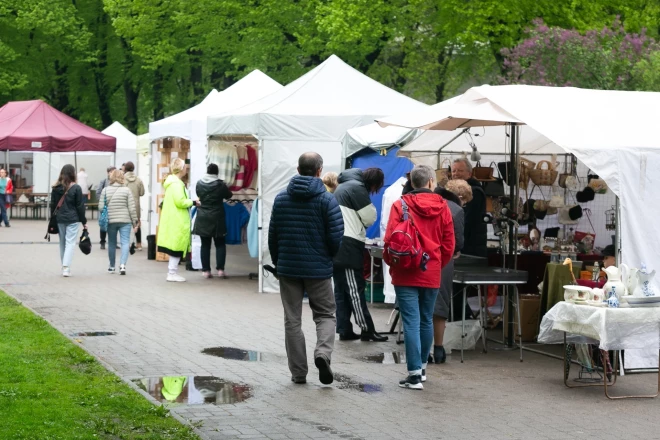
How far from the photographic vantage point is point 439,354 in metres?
10.7

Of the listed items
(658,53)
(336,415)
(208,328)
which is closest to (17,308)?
(208,328)

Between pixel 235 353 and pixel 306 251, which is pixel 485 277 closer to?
pixel 306 251

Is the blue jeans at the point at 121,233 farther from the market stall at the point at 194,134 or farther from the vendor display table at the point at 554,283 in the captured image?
the vendor display table at the point at 554,283

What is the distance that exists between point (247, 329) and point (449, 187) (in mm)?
2930

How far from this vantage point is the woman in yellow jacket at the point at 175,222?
57.9ft

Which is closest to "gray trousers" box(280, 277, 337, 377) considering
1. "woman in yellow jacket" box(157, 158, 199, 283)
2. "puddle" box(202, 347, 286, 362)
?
"puddle" box(202, 347, 286, 362)

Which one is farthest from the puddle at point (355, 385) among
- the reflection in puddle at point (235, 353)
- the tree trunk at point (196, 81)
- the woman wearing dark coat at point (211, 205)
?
the tree trunk at point (196, 81)

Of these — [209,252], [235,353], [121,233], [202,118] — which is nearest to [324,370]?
[235,353]

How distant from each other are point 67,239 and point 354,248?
7520 millimetres

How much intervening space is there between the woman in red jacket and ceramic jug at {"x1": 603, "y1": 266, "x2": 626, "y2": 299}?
4.31 feet

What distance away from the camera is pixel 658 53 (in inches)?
833

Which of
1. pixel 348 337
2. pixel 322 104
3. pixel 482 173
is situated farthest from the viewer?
pixel 322 104

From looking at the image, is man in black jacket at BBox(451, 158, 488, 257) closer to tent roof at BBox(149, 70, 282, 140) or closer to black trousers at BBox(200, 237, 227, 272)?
black trousers at BBox(200, 237, 227, 272)

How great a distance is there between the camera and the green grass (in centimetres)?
729
